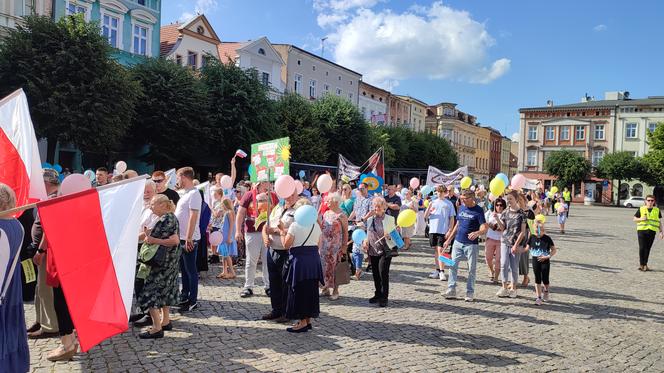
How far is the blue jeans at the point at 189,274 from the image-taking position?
23.7 feet

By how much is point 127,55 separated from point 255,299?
84.2 feet

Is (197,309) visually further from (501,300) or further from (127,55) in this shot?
(127,55)

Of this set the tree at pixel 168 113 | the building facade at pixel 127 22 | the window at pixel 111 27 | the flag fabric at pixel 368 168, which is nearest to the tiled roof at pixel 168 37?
the building facade at pixel 127 22

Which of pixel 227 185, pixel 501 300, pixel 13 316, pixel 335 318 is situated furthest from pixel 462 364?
pixel 227 185

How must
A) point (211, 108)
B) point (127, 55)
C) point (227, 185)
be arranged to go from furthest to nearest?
1. point (127, 55)
2. point (211, 108)
3. point (227, 185)

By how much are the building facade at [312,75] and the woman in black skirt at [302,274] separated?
117 ft

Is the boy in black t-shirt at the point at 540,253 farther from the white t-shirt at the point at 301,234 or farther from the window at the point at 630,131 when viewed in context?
the window at the point at 630,131

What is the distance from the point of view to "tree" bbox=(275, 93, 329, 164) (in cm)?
3378

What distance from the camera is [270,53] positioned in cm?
4100

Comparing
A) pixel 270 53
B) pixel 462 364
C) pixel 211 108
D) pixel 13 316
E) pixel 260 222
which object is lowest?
pixel 462 364

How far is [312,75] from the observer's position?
48.5 meters

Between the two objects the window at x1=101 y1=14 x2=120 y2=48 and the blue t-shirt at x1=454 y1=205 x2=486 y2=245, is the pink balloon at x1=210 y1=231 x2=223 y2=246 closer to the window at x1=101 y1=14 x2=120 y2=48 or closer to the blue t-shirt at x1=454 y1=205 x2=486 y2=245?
the blue t-shirt at x1=454 y1=205 x2=486 y2=245


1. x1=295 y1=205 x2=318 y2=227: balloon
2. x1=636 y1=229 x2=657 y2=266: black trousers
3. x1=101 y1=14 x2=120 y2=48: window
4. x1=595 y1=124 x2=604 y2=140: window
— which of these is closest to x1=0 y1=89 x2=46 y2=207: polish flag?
x1=295 y1=205 x2=318 y2=227: balloon

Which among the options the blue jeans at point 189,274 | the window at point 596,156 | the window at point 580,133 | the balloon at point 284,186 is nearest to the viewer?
the balloon at point 284,186
